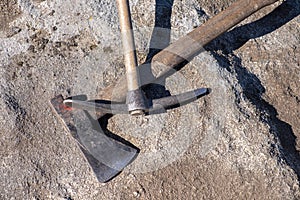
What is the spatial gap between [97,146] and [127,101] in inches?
14.5

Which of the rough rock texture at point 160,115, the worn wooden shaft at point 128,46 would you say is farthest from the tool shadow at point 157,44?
the worn wooden shaft at point 128,46

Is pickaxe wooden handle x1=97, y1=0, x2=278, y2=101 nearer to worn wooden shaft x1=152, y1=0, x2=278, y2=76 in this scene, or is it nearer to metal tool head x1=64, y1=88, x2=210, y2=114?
worn wooden shaft x1=152, y1=0, x2=278, y2=76

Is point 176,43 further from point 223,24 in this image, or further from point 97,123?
point 97,123

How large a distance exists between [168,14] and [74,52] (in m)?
0.83

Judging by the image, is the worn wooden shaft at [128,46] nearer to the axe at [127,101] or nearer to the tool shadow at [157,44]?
the axe at [127,101]

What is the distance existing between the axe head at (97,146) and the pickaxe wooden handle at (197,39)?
230 mm

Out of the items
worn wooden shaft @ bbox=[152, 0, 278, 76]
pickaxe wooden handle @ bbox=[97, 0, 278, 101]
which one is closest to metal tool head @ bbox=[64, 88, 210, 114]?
pickaxe wooden handle @ bbox=[97, 0, 278, 101]

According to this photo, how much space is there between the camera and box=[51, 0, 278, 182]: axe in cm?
350

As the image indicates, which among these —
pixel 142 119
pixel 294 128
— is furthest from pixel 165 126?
pixel 294 128

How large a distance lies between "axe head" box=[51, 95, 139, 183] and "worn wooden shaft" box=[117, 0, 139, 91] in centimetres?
37

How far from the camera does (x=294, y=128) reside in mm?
3863

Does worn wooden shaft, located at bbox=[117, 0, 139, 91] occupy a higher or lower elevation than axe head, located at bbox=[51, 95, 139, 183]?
higher

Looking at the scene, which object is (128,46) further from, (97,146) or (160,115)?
(97,146)

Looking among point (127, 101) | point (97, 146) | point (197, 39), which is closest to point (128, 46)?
point (127, 101)
